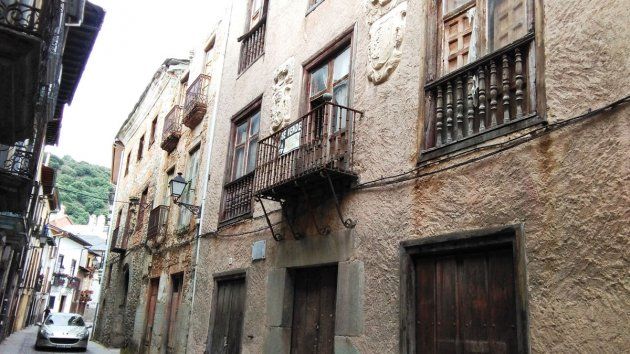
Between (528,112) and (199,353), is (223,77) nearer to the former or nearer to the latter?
(199,353)

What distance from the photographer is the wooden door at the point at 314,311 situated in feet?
21.0

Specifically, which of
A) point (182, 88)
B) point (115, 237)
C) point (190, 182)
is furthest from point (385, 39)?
point (115, 237)

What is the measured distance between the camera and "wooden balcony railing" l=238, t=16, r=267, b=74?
32.5ft

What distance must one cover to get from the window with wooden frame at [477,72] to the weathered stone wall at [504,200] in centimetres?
15

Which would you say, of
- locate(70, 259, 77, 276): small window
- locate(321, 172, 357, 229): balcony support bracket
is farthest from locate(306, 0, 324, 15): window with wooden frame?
locate(70, 259, 77, 276): small window

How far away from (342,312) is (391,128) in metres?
2.07

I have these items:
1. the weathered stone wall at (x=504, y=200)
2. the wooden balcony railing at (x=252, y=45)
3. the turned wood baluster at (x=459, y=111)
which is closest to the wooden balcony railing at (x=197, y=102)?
the wooden balcony railing at (x=252, y=45)

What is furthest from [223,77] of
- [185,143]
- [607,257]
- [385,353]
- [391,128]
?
[607,257]

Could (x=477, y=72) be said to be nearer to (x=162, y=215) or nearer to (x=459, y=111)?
(x=459, y=111)

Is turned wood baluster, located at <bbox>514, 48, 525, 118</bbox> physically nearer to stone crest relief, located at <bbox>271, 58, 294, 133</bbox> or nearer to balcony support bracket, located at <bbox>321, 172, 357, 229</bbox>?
balcony support bracket, located at <bbox>321, 172, 357, 229</bbox>

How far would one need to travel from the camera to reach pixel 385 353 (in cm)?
509

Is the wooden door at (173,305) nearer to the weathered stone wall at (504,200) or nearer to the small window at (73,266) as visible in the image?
the weathered stone wall at (504,200)

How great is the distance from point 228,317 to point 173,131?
260 inches

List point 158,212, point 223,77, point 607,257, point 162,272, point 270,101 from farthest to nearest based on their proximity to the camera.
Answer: point 158,212 < point 162,272 < point 223,77 < point 270,101 < point 607,257
